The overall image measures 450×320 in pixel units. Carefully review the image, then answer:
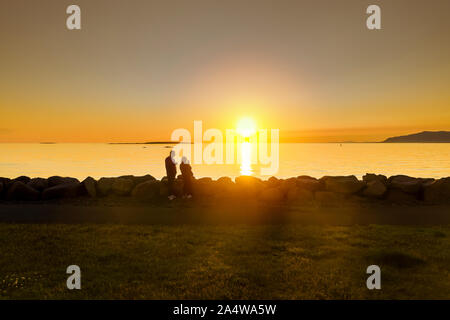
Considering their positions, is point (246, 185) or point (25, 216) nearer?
point (25, 216)

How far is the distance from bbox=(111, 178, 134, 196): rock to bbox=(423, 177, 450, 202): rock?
1116 cm

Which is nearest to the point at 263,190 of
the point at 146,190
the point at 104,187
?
the point at 146,190

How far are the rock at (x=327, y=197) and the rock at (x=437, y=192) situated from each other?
314 centimetres

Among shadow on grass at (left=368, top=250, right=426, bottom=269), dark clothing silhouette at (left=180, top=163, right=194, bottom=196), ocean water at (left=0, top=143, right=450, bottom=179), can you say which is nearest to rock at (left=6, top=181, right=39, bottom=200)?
dark clothing silhouette at (left=180, top=163, right=194, bottom=196)

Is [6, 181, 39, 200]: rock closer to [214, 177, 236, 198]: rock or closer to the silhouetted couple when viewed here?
the silhouetted couple

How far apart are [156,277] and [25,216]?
20.9 ft

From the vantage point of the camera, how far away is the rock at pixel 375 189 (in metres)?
12.1

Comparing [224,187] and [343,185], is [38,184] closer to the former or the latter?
[224,187]

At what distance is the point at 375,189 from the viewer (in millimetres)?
12125

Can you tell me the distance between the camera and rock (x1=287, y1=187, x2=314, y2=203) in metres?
12.0
